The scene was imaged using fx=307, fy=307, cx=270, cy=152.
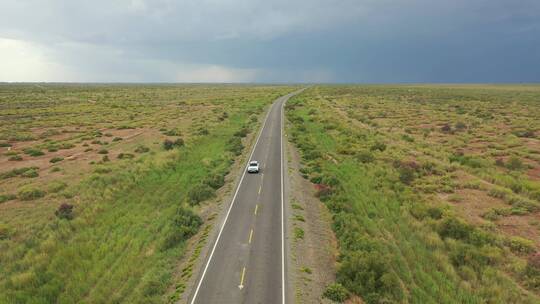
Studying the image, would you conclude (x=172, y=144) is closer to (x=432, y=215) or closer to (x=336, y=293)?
(x=432, y=215)

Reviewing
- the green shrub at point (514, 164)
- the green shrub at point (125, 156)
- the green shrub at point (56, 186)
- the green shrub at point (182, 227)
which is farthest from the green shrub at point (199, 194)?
the green shrub at point (514, 164)

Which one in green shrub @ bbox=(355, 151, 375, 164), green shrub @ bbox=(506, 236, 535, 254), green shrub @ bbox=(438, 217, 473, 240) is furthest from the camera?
green shrub @ bbox=(355, 151, 375, 164)

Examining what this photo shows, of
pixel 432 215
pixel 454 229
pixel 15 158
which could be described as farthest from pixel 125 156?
pixel 454 229

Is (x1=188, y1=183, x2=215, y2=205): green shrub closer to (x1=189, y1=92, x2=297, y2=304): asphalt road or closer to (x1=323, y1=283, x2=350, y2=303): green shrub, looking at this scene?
(x1=189, y1=92, x2=297, y2=304): asphalt road

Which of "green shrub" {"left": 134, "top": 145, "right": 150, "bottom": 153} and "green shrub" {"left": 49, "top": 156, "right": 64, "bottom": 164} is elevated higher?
"green shrub" {"left": 134, "top": 145, "right": 150, "bottom": 153}

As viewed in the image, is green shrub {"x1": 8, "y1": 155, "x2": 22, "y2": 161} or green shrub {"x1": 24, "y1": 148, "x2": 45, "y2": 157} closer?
green shrub {"x1": 8, "y1": 155, "x2": 22, "y2": 161}

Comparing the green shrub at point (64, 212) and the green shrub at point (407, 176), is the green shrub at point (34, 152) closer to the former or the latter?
the green shrub at point (64, 212)

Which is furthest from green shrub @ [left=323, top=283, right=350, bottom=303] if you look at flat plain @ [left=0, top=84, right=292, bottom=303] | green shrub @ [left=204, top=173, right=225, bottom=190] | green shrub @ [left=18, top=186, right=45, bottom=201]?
green shrub @ [left=18, top=186, right=45, bottom=201]
